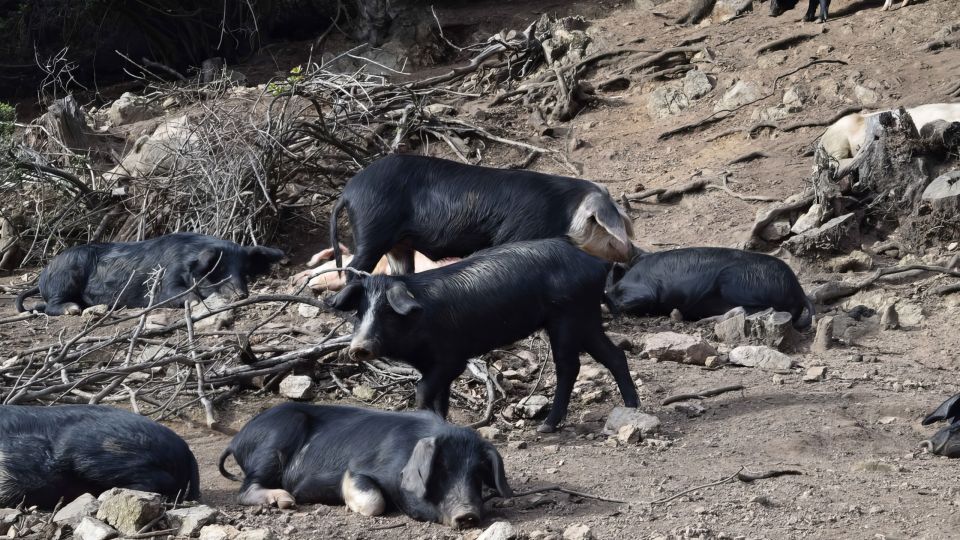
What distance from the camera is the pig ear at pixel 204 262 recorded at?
9.48 meters

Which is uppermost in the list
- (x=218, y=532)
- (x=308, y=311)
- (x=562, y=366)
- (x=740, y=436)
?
(x=218, y=532)

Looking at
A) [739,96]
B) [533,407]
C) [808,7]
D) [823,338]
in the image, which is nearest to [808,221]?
[823,338]

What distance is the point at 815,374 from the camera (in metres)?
7.15

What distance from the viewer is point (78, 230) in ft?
38.1

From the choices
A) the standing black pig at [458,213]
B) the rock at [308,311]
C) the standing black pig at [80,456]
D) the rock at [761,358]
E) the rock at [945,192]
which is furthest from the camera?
the rock at [945,192]

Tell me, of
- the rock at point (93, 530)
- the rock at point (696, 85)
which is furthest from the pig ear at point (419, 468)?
the rock at point (696, 85)

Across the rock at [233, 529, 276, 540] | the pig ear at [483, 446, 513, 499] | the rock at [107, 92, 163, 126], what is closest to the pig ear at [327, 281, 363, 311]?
the pig ear at [483, 446, 513, 499]

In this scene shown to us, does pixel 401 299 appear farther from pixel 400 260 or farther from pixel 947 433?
pixel 400 260

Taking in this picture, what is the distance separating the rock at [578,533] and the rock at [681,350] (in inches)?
127

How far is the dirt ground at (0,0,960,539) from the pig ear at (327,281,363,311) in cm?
96

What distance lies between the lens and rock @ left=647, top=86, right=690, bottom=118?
47.6 feet

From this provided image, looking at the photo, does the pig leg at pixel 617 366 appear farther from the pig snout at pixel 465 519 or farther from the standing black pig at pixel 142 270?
the standing black pig at pixel 142 270

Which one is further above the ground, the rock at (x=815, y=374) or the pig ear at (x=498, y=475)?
the pig ear at (x=498, y=475)

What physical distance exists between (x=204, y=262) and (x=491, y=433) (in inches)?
163
